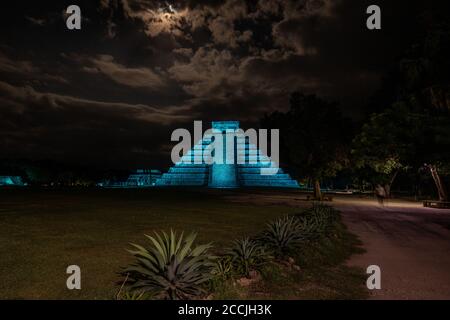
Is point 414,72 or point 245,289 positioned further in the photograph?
point 414,72

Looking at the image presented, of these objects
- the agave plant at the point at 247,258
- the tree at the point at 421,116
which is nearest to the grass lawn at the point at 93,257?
the agave plant at the point at 247,258

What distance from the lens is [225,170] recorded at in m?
97.1

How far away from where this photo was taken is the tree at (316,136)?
4047 cm

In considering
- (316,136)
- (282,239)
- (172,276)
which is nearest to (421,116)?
(316,136)

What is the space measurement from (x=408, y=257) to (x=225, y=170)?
85.1 m

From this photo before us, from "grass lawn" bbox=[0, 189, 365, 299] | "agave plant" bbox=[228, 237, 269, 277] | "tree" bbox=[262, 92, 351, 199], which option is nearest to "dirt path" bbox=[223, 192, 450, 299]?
"grass lawn" bbox=[0, 189, 365, 299]

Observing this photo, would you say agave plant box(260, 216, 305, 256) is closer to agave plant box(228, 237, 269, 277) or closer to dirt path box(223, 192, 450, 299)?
agave plant box(228, 237, 269, 277)

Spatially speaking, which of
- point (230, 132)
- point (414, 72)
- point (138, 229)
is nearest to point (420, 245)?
point (138, 229)

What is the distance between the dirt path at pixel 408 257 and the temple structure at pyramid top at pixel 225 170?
7562 cm

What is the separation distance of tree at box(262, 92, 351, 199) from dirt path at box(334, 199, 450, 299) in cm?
1951

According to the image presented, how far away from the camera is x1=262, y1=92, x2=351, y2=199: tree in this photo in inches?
1593

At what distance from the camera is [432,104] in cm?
2745
